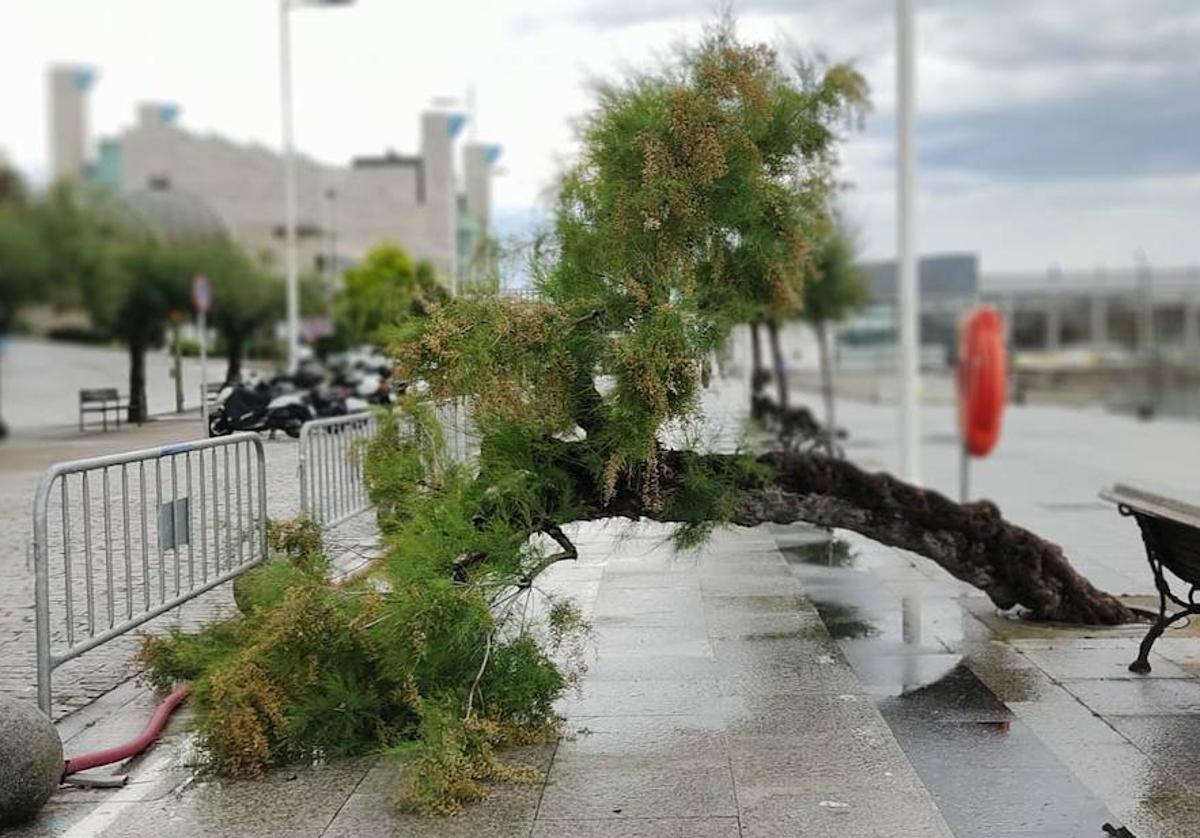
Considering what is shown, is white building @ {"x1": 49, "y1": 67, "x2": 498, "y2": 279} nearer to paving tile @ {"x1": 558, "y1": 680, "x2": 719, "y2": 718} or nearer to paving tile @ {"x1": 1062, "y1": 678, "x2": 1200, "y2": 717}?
paving tile @ {"x1": 558, "y1": 680, "x2": 719, "y2": 718}

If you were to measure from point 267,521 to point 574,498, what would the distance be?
2068mm

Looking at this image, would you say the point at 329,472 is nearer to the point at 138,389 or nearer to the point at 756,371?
the point at 138,389

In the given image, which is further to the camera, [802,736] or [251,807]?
[802,736]

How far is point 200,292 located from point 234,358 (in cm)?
235

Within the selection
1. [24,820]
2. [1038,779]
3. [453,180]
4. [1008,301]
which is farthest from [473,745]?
[1008,301]

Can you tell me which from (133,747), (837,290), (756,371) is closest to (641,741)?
(133,747)

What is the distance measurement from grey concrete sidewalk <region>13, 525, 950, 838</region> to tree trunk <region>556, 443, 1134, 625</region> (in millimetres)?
695

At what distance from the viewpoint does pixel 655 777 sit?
5.77 meters

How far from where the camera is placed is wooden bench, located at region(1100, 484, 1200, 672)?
6.98 m

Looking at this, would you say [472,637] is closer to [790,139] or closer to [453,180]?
[790,139]

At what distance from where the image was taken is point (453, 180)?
41.3 m

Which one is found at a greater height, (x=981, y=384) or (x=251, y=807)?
(x=981, y=384)

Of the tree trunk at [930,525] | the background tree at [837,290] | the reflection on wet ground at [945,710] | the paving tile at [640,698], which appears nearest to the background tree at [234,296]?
the paving tile at [640,698]

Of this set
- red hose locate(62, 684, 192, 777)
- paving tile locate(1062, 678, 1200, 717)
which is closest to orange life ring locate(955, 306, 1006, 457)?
paving tile locate(1062, 678, 1200, 717)
